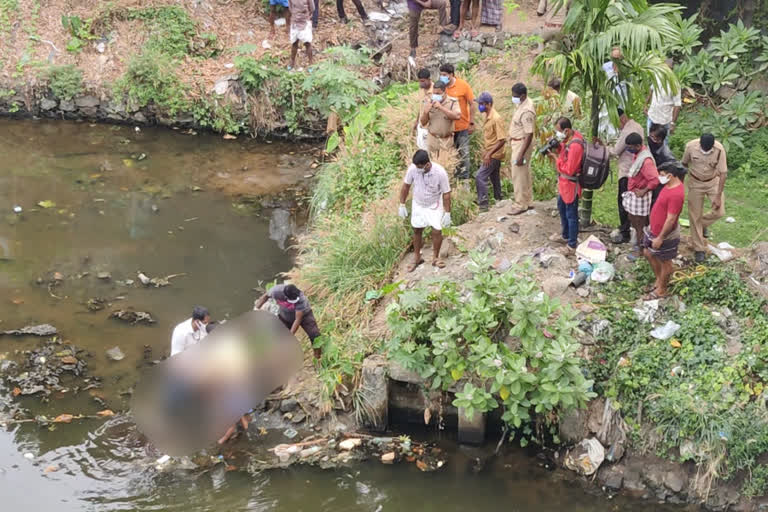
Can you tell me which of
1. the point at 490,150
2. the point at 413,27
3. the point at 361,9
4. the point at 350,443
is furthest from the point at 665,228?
the point at 361,9

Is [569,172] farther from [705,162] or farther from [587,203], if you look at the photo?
[705,162]

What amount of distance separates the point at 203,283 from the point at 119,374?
1.97m

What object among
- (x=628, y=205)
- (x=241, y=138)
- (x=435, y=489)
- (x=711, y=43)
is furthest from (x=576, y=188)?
(x=241, y=138)

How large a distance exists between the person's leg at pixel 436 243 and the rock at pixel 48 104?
9431mm

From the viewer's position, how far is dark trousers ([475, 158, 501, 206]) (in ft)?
32.4

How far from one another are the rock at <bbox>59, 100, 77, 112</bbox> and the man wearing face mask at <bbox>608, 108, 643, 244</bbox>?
10502 mm

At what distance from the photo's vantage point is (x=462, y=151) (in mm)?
10398

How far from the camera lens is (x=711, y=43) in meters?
11.8

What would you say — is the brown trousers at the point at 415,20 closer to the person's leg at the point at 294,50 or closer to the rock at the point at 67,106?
the person's leg at the point at 294,50

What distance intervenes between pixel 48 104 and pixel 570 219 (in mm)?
10705

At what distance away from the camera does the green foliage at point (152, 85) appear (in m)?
14.8

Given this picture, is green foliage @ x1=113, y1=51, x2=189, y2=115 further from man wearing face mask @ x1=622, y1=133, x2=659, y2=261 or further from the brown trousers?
man wearing face mask @ x1=622, y1=133, x2=659, y2=261

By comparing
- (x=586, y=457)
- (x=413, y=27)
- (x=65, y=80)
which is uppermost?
(x=413, y=27)

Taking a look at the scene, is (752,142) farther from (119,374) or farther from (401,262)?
(119,374)
